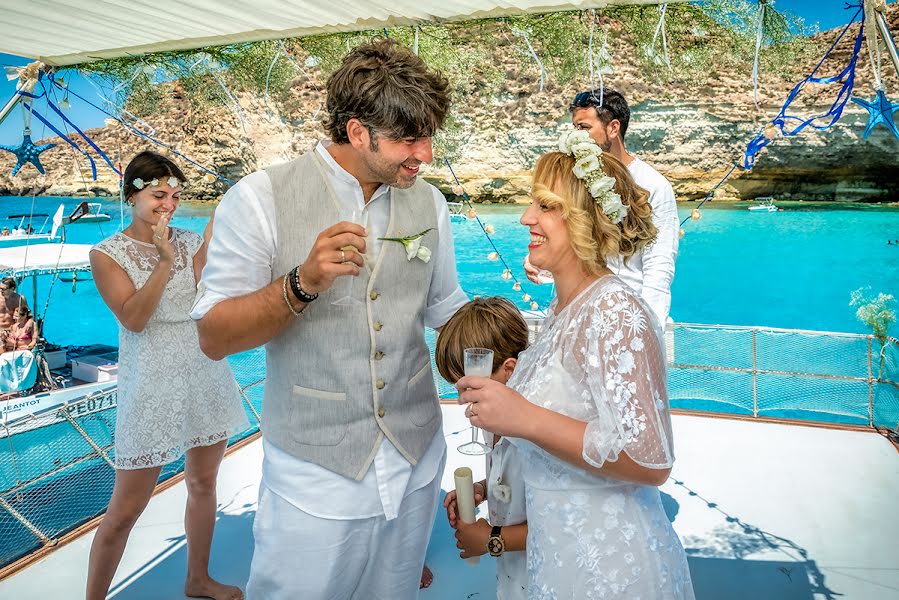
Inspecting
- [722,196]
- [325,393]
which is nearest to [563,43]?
[325,393]

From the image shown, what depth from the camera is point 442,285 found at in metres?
1.55

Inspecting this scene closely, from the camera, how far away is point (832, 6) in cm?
3403

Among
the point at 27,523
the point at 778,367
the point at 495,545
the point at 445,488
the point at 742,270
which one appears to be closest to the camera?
the point at 495,545

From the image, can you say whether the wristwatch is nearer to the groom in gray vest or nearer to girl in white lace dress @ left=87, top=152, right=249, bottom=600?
the groom in gray vest

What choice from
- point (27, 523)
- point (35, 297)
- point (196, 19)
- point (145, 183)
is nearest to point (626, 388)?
point (145, 183)

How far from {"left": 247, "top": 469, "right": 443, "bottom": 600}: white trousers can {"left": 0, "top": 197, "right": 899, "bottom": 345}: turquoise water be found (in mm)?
28581

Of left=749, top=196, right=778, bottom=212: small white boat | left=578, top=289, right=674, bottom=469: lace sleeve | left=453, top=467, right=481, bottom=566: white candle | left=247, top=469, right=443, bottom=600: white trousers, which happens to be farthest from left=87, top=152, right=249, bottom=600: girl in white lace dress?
left=749, top=196, right=778, bottom=212: small white boat

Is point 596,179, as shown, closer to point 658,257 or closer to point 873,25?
point 658,257

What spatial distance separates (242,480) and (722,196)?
37.8m

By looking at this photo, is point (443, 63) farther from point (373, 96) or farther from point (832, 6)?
point (832, 6)

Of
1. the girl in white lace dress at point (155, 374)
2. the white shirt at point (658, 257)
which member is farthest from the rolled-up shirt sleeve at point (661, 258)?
the girl in white lace dress at point (155, 374)

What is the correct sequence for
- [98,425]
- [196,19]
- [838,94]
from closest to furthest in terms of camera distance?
[196,19] → [838,94] → [98,425]

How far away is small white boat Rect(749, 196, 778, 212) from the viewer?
3444 cm

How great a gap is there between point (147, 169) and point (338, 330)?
134cm
